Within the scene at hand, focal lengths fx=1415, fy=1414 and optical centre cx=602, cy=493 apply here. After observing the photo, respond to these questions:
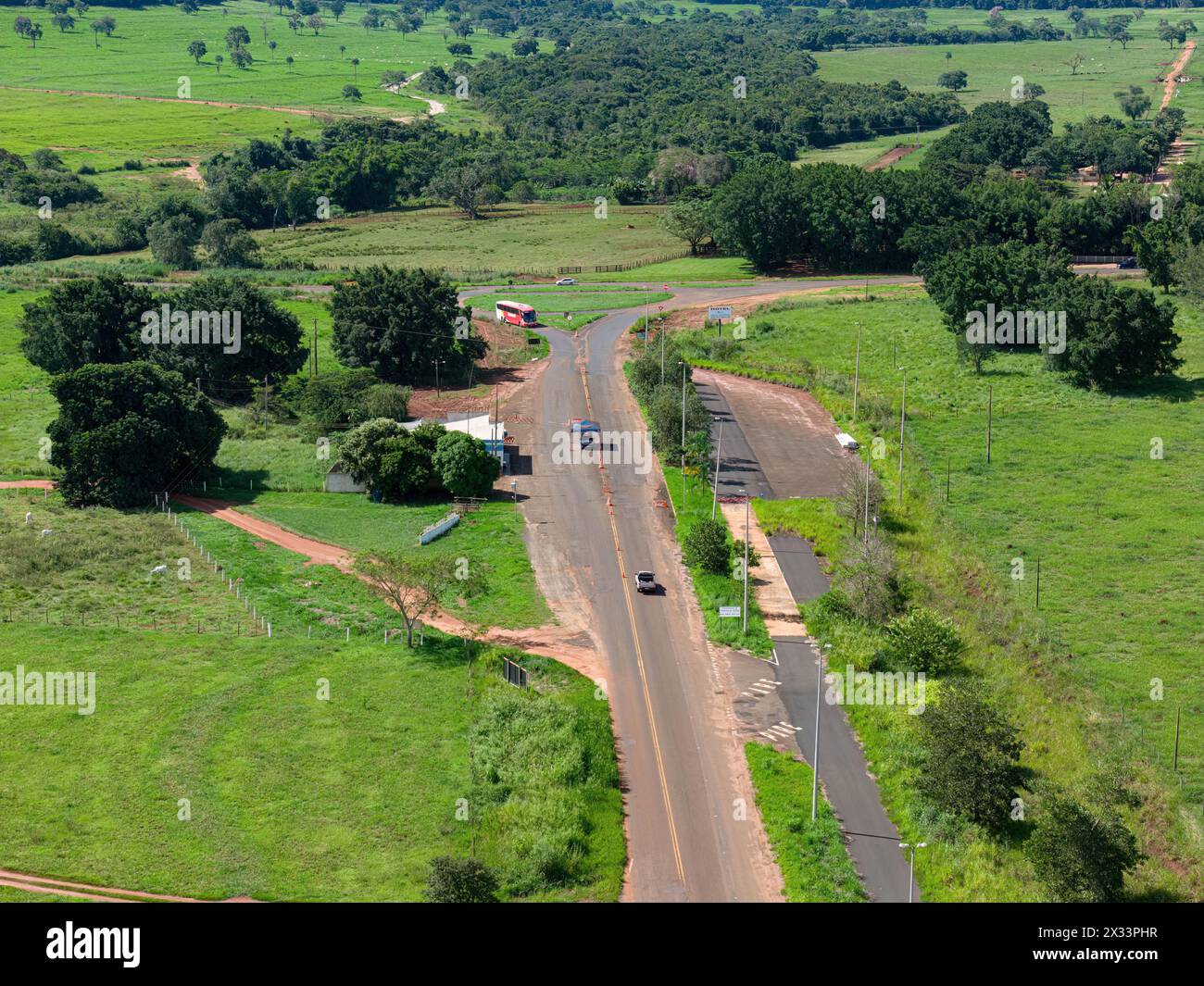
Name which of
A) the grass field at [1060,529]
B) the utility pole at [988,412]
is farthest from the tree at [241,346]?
the utility pole at [988,412]

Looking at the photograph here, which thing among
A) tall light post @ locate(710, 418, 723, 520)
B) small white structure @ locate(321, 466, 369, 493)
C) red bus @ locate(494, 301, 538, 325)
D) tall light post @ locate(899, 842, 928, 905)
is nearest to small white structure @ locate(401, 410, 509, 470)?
small white structure @ locate(321, 466, 369, 493)

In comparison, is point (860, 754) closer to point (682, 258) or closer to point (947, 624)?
point (947, 624)

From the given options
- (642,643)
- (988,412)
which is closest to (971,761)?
(642,643)

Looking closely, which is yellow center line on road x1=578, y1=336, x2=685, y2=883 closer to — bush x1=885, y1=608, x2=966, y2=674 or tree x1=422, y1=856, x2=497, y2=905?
tree x1=422, y1=856, x2=497, y2=905

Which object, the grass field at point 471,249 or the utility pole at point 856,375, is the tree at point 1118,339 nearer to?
the utility pole at point 856,375

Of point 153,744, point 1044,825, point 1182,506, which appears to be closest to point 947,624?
point 1044,825

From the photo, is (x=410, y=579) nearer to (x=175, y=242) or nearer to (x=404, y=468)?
(x=404, y=468)
